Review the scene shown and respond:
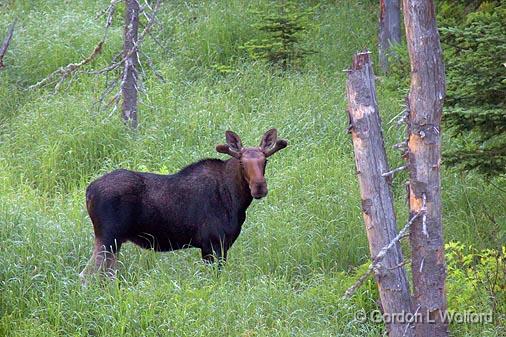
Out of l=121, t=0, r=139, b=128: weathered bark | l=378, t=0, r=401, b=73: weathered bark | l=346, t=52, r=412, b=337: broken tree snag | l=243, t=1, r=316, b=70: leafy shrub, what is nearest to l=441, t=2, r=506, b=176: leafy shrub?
l=346, t=52, r=412, b=337: broken tree snag

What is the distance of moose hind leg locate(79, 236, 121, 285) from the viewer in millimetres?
10141

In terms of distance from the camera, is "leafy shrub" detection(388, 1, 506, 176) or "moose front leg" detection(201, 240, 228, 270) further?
"moose front leg" detection(201, 240, 228, 270)

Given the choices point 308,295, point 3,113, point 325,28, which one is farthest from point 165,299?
point 325,28

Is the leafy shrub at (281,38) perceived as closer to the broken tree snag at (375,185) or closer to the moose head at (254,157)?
the moose head at (254,157)

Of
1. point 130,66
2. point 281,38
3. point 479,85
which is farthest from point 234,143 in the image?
point 281,38

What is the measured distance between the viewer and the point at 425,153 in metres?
8.21

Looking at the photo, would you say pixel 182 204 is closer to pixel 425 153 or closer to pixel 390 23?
pixel 425 153

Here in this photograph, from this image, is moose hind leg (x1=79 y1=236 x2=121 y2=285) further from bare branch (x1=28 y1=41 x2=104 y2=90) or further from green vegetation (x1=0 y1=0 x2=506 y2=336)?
bare branch (x1=28 y1=41 x2=104 y2=90)

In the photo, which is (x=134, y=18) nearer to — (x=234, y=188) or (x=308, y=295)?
(x=234, y=188)

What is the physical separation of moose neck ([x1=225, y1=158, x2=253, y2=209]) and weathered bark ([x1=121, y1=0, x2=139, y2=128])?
3503 mm

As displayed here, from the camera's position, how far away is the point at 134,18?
46.7 feet

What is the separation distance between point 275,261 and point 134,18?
4887 millimetres

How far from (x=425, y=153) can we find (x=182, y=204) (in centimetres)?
359

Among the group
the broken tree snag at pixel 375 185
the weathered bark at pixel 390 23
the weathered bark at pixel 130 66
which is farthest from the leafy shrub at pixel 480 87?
the weathered bark at pixel 390 23
